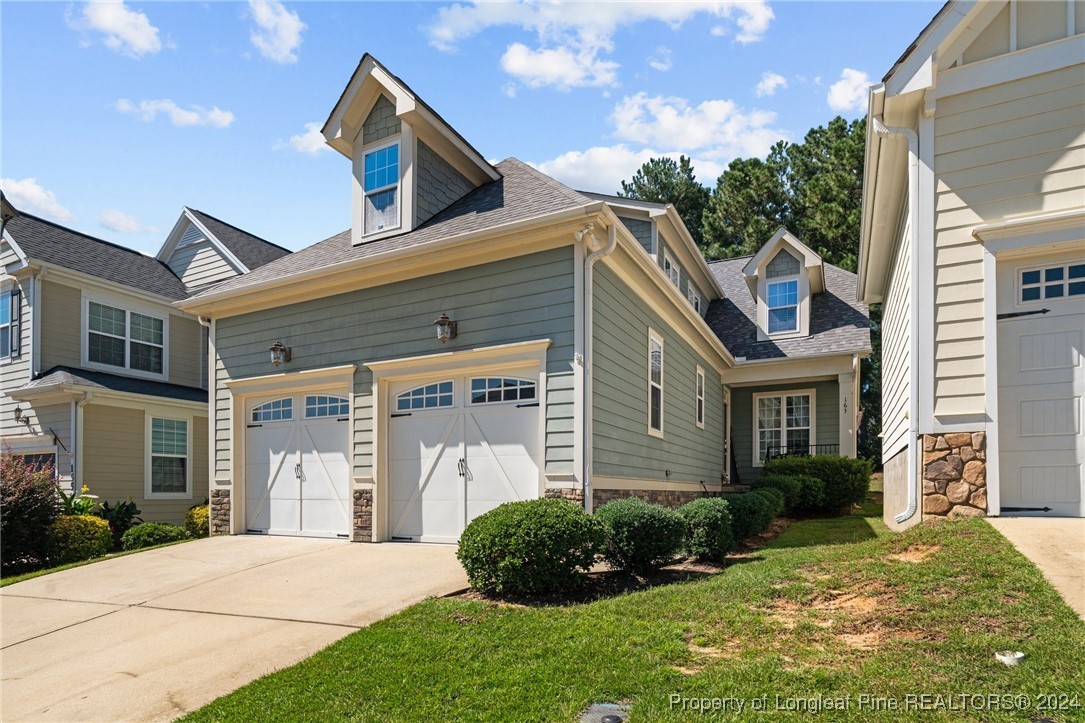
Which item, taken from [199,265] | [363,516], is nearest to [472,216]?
[363,516]

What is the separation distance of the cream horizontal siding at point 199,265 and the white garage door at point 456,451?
11.0 metres

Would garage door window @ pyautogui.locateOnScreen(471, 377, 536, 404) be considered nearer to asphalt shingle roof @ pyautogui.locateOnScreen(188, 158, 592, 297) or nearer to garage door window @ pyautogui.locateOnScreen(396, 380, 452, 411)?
garage door window @ pyautogui.locateOnScreen(396, 380, 452, 411)

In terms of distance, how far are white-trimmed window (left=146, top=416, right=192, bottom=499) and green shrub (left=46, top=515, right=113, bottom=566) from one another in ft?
11.9

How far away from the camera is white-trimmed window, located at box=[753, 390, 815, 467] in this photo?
59.0 feet

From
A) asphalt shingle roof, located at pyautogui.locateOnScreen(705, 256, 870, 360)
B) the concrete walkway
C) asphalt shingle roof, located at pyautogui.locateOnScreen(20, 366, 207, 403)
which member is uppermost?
asphalt shingle roof, located at pyautogui.locateOnScreen(705, 256, 870, 360)

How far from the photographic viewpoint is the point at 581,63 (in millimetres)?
11156

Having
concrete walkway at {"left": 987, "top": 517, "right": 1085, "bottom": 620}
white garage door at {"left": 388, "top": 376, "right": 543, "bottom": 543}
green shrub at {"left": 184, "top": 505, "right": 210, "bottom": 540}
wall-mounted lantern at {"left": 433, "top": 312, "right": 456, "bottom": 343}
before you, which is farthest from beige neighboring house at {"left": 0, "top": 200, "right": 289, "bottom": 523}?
concrete walkway at {"left": 987, "top": 517, "right": 1085, "bottom": 620}

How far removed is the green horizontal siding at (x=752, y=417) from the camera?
1771 cm

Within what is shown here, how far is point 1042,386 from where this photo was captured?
7.09m

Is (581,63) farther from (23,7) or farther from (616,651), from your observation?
(616,651)

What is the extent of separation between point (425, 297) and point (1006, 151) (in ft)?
23.7

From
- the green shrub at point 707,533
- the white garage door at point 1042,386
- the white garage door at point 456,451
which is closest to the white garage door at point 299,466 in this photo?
the white garage door at point 456,451

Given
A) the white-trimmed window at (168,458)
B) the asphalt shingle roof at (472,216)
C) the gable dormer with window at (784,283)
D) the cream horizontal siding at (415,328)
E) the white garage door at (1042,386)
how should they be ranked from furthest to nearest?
the gable dormer with window at (784,283), the white-trimmed window at (168,458), the asphalt shingle roof at (472,216), the cream horizontal siding at (415,328), the white garage door at (1042,386)

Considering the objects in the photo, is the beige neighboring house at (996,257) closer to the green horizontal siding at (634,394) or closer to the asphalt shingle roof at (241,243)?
the green horizontal siding at (634,394)
